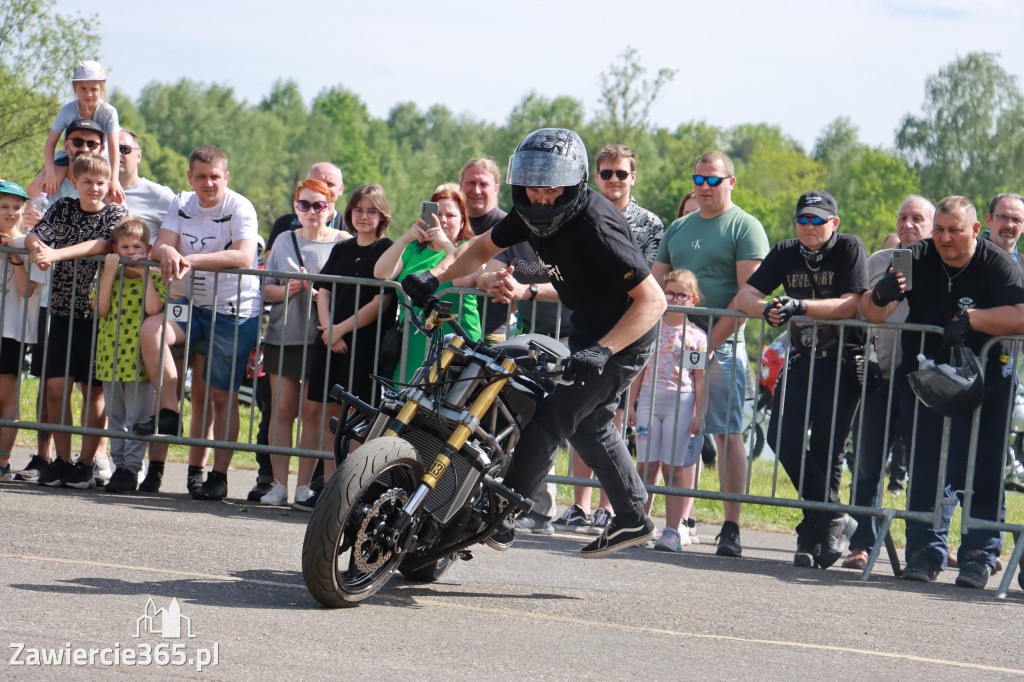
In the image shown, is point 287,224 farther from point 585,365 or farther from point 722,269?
point 585,365

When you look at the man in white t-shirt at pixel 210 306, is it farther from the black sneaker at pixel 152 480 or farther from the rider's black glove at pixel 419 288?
the rider's black glove at pixel 419 288

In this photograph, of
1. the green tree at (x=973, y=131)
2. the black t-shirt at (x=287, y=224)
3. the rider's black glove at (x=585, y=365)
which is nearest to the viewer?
the rider's black glove at (x=585, y=365)

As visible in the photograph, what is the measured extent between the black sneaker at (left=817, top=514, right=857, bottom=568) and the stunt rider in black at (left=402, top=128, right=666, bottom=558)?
1.90 m

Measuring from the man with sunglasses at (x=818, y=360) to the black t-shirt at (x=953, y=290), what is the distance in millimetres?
329

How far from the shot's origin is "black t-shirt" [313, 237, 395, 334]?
8195mm

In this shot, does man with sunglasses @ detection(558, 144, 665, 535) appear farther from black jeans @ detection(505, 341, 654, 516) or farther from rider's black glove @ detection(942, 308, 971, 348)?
black jeans @ detection(505, 341, 654, 516)

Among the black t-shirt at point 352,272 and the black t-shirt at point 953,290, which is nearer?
the black t-shirt at point 953,290

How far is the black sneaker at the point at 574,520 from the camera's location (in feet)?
28.1

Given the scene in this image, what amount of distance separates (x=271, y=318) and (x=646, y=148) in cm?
6031

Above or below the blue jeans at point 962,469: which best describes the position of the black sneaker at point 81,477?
below

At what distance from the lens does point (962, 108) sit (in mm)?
76000

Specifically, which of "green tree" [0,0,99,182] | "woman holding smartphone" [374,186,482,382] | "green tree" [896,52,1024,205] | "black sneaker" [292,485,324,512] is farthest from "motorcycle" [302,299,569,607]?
"green tree" [896,52,1024,205]

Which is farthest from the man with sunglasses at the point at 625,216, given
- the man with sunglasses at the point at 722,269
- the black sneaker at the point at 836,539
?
the black sneaker at the point at 836,539

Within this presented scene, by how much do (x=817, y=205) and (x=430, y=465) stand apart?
11.8ft
